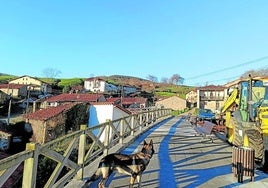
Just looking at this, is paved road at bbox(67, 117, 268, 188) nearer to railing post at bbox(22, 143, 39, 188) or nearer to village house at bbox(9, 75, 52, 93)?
railing post at bbox(22, 143, 39, 188)

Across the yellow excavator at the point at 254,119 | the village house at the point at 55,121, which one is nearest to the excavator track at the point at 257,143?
the yellow excavator at the point at 254,119

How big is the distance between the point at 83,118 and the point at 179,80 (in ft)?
322

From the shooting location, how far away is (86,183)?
5.69 meters

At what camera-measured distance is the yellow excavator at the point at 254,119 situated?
9.58 meters

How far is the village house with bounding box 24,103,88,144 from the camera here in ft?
99.9

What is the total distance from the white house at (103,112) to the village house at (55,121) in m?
0.83

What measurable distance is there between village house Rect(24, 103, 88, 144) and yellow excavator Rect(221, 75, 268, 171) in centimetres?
2211

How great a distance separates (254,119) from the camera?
10.9 m

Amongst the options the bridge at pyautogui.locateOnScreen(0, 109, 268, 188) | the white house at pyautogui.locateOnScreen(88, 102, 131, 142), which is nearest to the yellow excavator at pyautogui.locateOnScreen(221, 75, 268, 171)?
the bridge at pyautogui.locateOnScreen(0, 109, 268, 188)

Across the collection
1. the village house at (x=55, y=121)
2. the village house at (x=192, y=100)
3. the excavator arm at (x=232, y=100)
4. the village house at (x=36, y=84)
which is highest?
the village house at (x=36, y=84)

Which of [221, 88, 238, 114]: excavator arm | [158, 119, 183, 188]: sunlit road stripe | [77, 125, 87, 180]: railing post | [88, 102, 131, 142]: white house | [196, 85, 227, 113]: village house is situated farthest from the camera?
[196, 85, 227, 113]: village house

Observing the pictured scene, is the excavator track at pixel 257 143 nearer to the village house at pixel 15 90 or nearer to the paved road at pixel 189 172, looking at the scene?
the paved road at pixel 189 172

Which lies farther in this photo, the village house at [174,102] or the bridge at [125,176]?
the village house at [174,102]

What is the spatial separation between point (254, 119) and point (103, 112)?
2404cm
